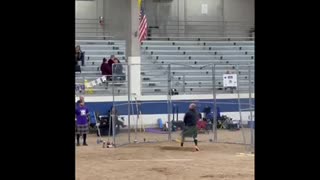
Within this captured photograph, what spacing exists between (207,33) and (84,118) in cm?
1396

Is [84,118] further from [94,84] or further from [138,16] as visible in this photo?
[138,16]

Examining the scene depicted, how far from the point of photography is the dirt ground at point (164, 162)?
13641 mm

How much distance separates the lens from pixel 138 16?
29.0 meters

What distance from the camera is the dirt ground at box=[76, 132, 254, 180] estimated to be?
13641 mm

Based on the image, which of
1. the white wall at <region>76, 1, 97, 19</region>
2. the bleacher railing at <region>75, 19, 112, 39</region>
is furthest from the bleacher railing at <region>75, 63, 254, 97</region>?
the white wall at <region>76, 1, 97, 19</region>

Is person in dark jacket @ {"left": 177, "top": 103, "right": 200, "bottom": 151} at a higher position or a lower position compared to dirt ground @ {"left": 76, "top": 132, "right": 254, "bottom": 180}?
higher

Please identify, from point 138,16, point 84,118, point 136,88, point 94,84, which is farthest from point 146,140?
point 138,16

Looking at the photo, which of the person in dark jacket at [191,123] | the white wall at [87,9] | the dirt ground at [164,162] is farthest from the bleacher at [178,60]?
the person in dark jacket at [191,123]

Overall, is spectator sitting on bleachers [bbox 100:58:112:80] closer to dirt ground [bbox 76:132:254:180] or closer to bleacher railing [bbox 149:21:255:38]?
bleacher railing [bbox 149:21:255:38]

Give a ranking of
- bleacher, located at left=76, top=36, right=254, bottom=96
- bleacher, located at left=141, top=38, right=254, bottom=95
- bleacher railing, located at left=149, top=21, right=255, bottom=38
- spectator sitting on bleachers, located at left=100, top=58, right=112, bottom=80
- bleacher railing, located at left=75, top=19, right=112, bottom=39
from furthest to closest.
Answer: bleacher railing, located at left=149, top=21, right=255, bottom=38 < bleacher railing, located at left=75, top=19, right=112, bottom=39 < bleacher, located at left=141, top=38, right=254, bottom=95 < bleacher, located at left=76, top=36, right=254, bottom=96 < spectator sitting on bleachers, located at left=100, top=58, right=112, bottom=80

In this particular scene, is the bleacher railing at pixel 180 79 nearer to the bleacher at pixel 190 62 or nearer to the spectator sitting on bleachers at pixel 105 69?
the bleacher at pixel 190 62
